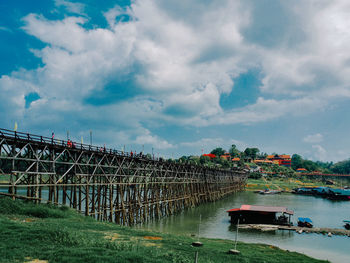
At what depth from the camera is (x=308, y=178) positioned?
6570 inches

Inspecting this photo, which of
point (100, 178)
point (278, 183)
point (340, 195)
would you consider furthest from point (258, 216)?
point (278, 183)

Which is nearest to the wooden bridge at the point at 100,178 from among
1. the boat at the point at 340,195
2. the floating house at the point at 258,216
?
the floating house at the point at 258,216

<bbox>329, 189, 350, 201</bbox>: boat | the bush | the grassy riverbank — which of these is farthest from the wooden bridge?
the grassy riverbank

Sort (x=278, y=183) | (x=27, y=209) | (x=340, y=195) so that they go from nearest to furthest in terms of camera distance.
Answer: (x=27, y=209)
(x=340, y=195)
(x=278, y=183)

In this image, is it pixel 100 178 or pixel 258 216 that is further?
pixel 258 216

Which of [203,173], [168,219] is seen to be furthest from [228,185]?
[168,219]

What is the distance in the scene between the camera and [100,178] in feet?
106

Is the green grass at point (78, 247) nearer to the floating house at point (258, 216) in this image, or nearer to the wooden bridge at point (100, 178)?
the wooden bridge at point (100, 178)

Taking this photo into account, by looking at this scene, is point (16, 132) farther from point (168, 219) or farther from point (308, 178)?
point (308, 178)

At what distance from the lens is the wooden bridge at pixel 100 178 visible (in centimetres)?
2241

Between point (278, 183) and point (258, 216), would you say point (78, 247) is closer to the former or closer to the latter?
point (258, 216)

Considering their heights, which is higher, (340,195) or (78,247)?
(78,247)

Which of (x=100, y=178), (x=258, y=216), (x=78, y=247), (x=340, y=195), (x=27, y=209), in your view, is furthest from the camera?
(x=340, y=195)

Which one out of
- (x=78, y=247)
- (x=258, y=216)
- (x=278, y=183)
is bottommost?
(x=278, y=183)
